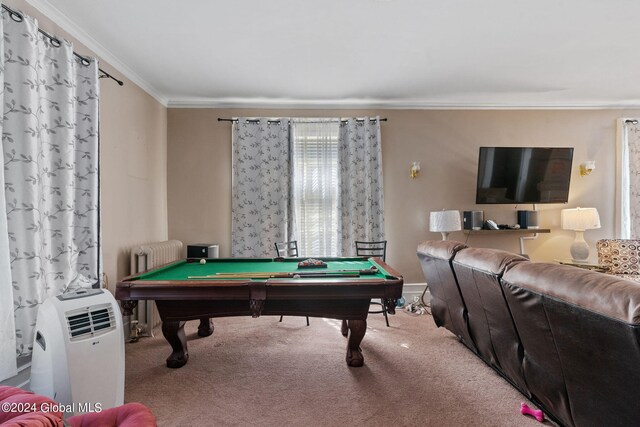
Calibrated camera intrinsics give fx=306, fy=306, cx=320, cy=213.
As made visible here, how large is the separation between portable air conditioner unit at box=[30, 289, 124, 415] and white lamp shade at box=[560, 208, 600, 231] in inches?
199

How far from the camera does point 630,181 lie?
13.8 feet

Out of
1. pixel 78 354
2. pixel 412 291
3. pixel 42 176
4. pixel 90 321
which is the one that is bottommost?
pixel 412 291

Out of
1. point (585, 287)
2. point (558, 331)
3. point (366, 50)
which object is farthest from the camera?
point (366, 50)

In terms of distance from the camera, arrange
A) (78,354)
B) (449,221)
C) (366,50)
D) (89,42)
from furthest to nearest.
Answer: (449,221)
(366,50)
(89,42)
(78,354)

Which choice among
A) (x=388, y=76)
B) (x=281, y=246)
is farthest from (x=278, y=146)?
(x=388, y=76)

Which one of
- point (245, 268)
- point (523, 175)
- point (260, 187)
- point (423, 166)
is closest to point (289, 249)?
point (260, 187)

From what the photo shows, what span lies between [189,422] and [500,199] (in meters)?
4.21

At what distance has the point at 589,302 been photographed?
1.26 metres

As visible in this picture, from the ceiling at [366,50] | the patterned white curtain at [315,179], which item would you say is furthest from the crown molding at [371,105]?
the patterned white curtain at [315,179]

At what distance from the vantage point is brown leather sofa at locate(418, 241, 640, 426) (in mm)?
1187

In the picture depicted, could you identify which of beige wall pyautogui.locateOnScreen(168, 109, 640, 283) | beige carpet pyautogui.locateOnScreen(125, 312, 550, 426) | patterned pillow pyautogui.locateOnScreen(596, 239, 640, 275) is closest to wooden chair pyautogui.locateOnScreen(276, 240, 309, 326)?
beige wall pyautogui.locateOnScreen(168, 109, 640, 283)

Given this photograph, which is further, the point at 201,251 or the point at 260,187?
the point at 260,187

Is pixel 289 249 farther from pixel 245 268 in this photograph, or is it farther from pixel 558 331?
pixel 558 331

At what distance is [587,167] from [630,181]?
0.62 meters
